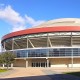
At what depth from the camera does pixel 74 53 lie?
72562mm

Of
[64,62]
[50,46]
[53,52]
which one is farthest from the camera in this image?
[50,46]

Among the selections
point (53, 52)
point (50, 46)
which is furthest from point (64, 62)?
point (50, 46)


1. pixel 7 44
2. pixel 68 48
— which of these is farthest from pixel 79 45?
pixel 7 44

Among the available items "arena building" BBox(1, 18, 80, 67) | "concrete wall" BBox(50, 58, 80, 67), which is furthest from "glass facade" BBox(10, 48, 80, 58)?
"concrete wall" BBox(50, 58, 80, 67)

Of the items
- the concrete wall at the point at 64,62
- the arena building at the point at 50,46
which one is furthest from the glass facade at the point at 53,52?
the concrete wall at the point at 64,62

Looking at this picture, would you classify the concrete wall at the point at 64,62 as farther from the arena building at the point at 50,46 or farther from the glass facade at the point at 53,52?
the glass facade at the point at 53,52

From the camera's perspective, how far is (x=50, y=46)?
78.5 m

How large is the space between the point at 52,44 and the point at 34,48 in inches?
253

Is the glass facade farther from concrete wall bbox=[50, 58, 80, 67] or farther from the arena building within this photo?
concrete wall bbox=[50, 58, 80, 67]

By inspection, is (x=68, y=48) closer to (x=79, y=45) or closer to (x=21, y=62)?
(x=79, y=45)

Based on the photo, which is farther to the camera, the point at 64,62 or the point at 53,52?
the point at 64,62

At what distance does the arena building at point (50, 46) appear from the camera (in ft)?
241

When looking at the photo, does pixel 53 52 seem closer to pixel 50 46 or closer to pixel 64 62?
pixel 64 62

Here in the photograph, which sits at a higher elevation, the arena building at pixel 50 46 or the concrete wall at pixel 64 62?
the arena building at pixel 50 46
